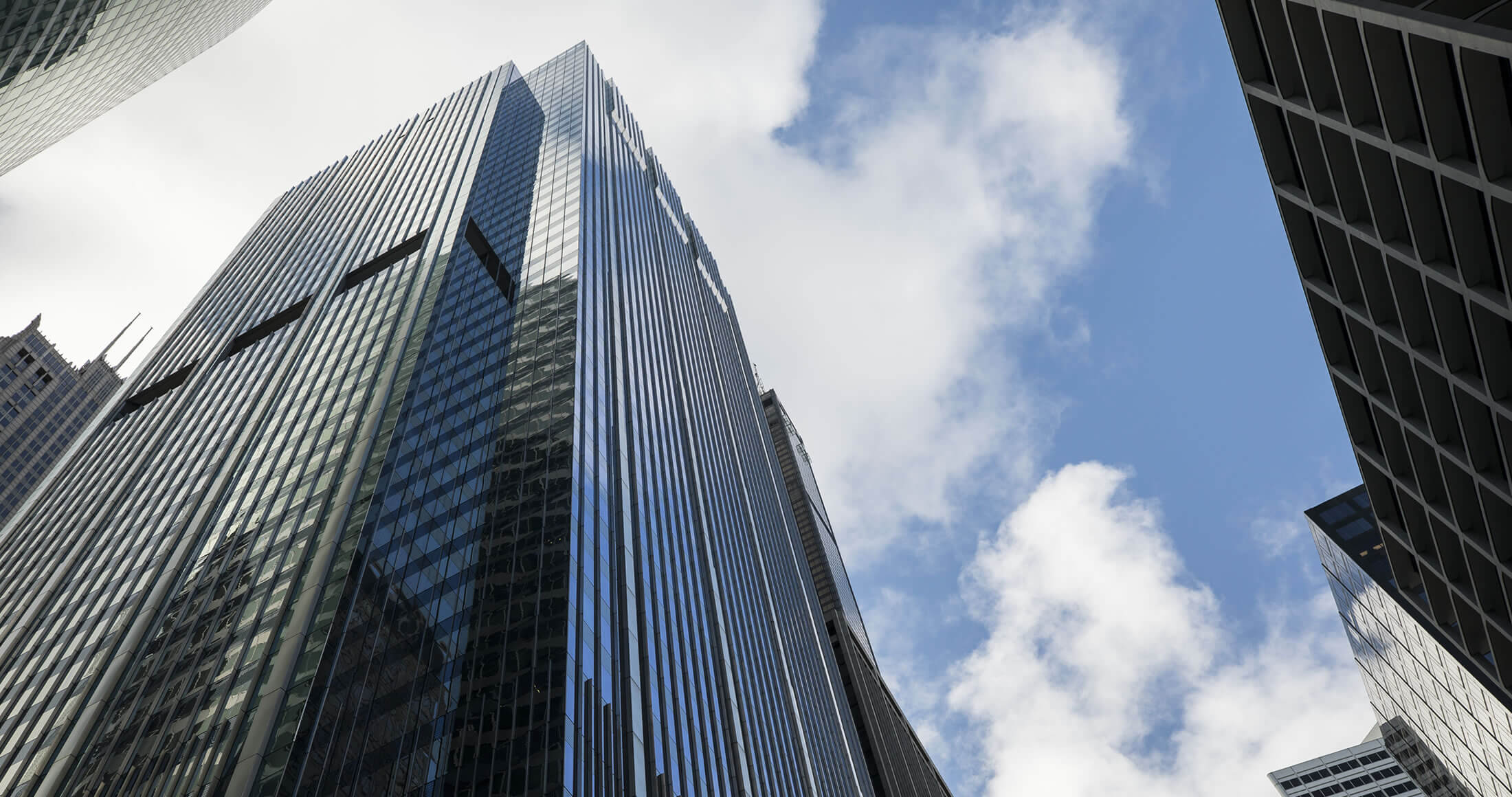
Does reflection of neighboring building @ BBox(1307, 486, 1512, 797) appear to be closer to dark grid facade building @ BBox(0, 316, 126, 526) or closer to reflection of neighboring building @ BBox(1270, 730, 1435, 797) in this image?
reflection of neighboring building @ BBox(1270, 730, 1435, 797)

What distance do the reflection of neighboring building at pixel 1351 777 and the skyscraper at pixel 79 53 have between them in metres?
167

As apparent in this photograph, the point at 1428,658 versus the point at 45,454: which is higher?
the point at 45,454

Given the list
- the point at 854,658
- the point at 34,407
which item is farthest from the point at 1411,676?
the point at 34,407

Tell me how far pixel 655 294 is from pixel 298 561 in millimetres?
60999

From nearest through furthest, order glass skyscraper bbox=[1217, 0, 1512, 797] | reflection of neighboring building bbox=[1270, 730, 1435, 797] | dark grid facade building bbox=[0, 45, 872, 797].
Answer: glass skyscraper bbox=[1217, 0, 1512, 797] → dark grid facade building bbox=[0, 45, 872, 797] → reflection of neighboring building bbox=[1270, 730, 1435, 797]

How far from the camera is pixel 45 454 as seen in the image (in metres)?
137

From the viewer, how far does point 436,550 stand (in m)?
45.0

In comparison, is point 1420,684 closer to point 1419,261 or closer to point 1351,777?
point 1419,261

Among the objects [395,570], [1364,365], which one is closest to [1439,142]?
[1364,365]

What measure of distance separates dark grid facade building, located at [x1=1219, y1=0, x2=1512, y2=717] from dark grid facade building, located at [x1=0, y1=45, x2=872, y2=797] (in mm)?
32931

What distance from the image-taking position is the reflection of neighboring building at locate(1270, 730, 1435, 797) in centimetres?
12800

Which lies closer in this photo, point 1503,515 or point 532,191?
point 1503,515

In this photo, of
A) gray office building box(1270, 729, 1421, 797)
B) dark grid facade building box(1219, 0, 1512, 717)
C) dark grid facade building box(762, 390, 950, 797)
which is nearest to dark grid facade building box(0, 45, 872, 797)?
dark grid facade building box(762, 390, 950, 797)

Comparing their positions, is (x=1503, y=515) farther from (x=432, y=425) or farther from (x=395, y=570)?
(x=432, y=425)
